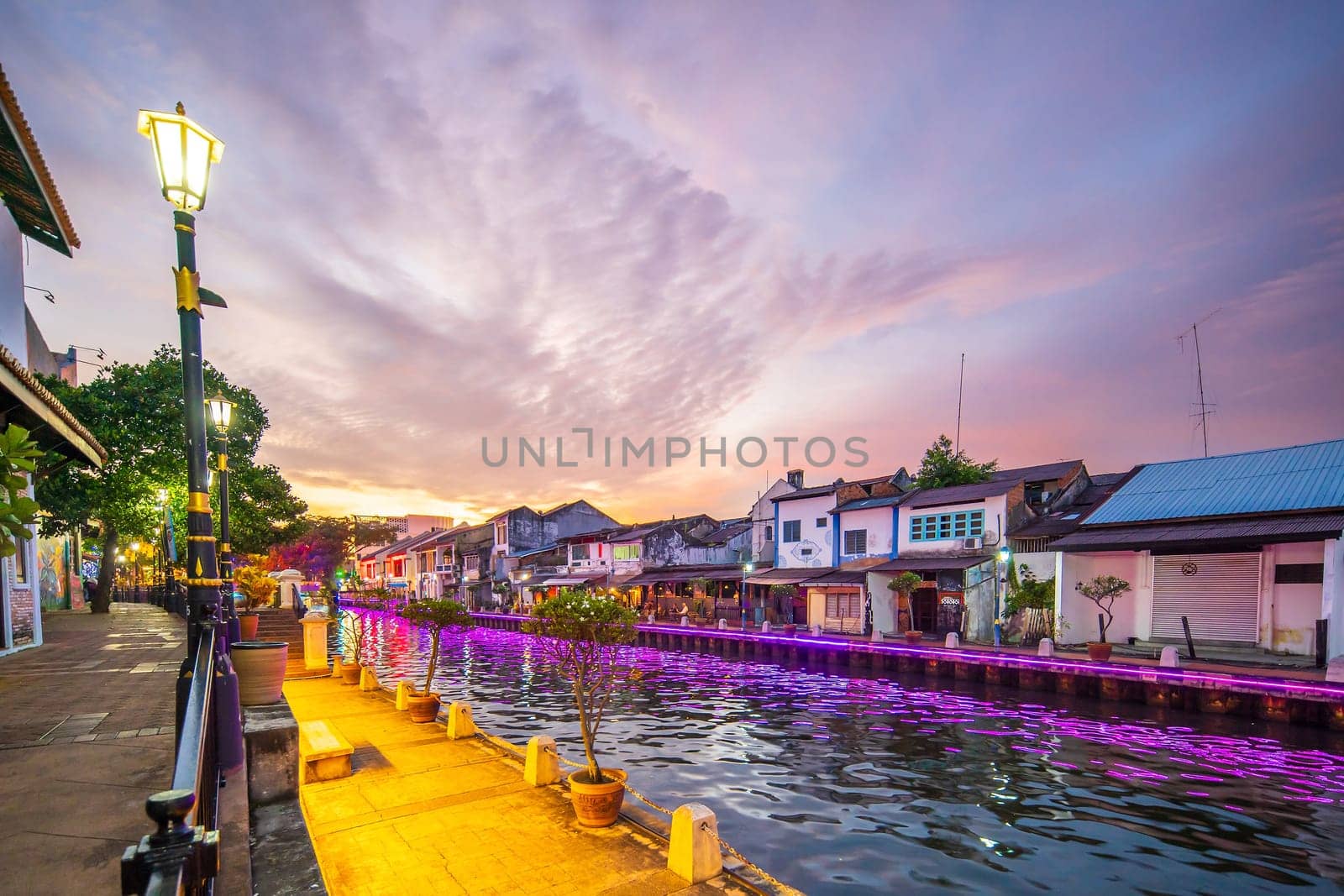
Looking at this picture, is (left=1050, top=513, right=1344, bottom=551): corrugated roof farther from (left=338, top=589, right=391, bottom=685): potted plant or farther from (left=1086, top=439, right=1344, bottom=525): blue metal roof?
(left=338, top=589, right=391, bottom=685): potted plant

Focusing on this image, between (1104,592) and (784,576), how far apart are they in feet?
55.4

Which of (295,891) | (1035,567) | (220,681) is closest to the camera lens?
(295,891)

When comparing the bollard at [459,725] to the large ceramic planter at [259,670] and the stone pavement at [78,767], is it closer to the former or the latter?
the large ceramic planter at [259,670]

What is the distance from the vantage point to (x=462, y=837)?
23.1ft

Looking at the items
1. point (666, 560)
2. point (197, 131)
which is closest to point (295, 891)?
point (197, 131)

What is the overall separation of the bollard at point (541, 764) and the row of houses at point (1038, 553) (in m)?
22.8

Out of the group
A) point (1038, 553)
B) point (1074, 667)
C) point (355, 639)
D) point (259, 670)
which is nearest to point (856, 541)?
point (1038, 553)

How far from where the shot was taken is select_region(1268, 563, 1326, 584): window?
20.1 m

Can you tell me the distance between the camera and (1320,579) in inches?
788

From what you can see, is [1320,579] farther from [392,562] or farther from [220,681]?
[392,562]

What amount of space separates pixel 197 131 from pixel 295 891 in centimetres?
636

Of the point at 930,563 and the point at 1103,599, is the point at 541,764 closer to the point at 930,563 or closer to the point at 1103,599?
the point at 1103,599

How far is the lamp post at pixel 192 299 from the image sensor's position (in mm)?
5223

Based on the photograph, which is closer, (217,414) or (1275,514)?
(217,414)
